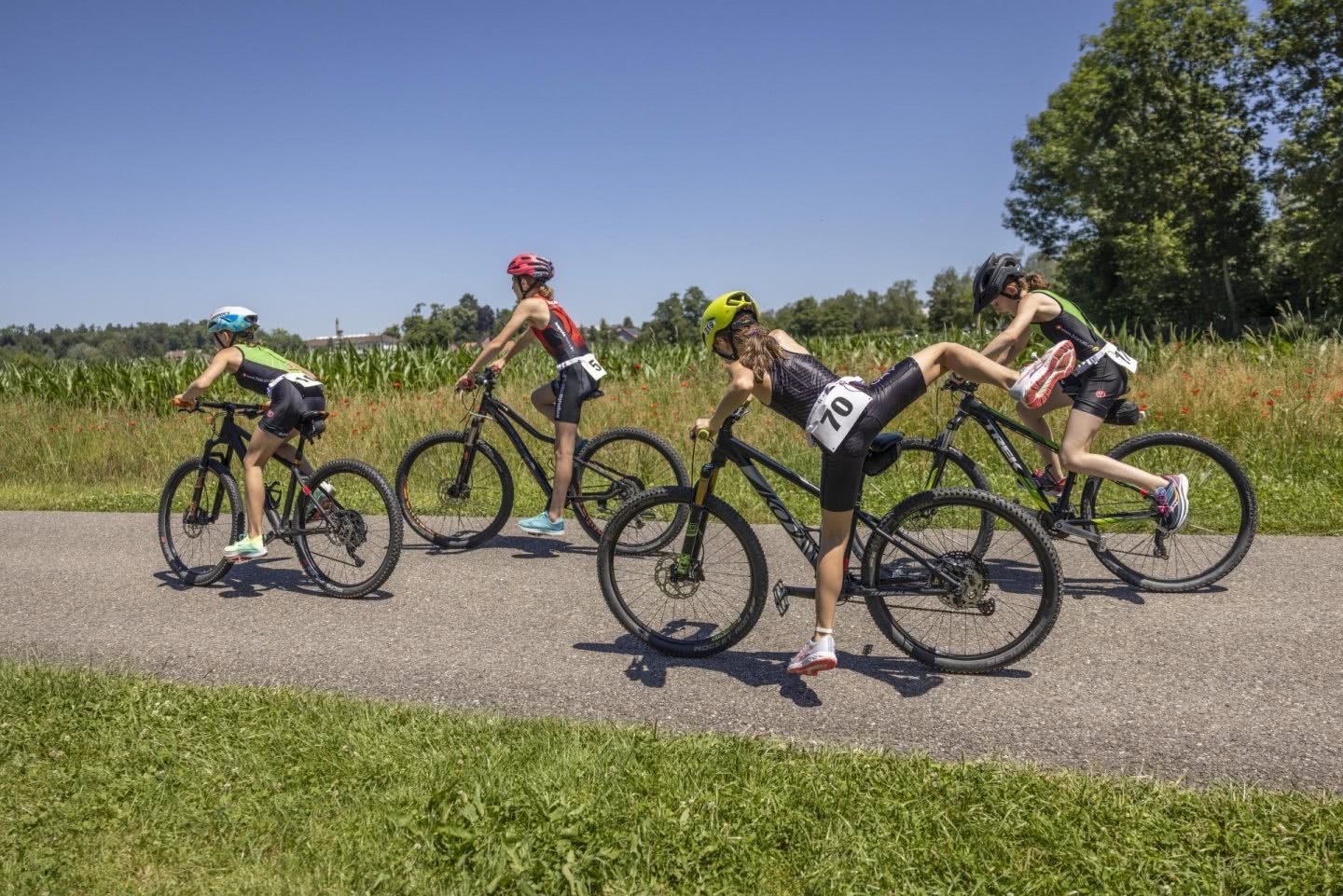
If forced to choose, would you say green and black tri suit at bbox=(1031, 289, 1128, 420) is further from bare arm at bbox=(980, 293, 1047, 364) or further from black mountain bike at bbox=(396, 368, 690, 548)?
black mountain bike at bbox=(396, 368, 690, 548)

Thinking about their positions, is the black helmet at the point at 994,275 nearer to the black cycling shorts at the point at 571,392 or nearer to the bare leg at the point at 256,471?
the black cycling shorts at the point at 571,392

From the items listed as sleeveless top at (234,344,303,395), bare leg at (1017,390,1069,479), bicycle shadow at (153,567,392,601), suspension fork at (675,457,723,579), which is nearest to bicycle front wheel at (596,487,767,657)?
suspension fork at (675,457,723,579)

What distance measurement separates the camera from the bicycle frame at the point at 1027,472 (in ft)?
18.2

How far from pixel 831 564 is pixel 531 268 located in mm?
3936

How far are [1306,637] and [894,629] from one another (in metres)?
2.13

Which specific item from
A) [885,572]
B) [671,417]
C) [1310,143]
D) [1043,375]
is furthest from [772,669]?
[1310,143]

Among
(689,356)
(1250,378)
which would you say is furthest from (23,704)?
(689,356)

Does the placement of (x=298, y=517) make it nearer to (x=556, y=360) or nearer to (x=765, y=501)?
(x=556, y=360)

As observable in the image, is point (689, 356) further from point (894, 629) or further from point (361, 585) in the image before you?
point (894, 629)

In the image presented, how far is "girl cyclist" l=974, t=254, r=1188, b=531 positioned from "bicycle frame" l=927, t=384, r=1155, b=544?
0.18 metres

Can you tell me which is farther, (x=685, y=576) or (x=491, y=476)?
(x=491, y=476)

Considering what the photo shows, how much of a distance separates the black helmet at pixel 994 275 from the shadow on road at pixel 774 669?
2.32m

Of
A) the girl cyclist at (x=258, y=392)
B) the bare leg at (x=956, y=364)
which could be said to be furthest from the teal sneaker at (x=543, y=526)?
the bare leg at (x=956, y=364)

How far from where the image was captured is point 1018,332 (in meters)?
5.44
